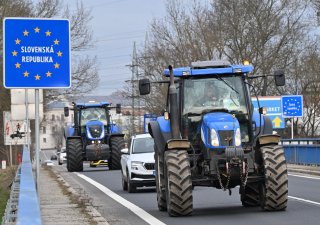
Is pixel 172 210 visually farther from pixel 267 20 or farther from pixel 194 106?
pixel 267 20

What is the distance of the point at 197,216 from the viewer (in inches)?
563

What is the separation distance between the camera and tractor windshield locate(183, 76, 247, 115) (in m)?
14.7

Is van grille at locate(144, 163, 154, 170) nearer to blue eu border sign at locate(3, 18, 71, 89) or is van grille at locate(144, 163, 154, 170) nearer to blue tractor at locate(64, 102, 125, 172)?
blue eu border sign at locate(3, 18, 71, 89)

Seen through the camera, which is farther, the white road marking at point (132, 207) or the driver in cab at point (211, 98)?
the driver in cab at point (211, 98)

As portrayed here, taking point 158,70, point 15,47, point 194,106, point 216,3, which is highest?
point 216,3

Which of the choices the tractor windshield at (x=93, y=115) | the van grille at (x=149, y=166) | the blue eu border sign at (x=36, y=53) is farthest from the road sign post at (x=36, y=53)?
the tractor windshield at (x=93, y=115)

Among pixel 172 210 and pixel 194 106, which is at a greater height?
pixel 194 106

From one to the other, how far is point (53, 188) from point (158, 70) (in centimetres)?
3985

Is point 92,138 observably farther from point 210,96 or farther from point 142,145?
point 210,96

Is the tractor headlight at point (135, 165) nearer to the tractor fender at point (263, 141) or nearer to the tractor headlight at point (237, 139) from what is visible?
the tractor fender at point (263, 141)

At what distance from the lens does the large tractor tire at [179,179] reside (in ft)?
44.4

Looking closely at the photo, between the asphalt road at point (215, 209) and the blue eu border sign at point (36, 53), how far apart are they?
2.84 metres

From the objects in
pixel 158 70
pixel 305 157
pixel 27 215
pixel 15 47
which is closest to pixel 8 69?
pixel 15 47

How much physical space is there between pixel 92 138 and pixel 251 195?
20887mm
